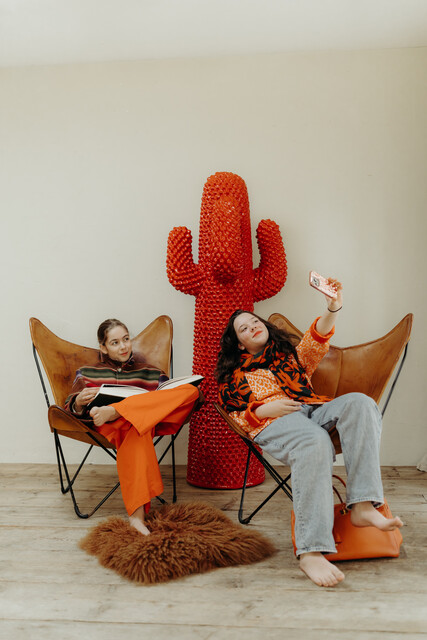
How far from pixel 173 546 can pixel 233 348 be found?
81 cm

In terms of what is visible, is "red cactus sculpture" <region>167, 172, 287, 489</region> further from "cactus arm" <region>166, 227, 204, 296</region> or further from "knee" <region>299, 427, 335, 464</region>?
"knee" <region>299, 427, 335, 464</region>

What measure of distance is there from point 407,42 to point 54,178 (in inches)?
78.0

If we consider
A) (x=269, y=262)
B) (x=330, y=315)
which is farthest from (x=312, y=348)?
(x=269, y=262)

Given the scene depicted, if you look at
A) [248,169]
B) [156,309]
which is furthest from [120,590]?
[248,169]

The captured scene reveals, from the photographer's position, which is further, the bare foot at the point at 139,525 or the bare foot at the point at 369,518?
the bare foot at the point at 139,525

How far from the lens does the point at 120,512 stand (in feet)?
7.68

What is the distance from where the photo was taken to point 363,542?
1811 millimetres

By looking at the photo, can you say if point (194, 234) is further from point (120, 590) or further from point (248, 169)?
point (120, 590)

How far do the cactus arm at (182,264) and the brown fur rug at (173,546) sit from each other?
1046 millimetres

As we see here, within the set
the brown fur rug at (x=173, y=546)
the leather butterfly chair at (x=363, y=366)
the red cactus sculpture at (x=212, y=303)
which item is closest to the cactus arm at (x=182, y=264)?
the red cactus sculpture at (x=212, y=303)

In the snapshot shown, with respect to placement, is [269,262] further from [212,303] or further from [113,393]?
[113,393]

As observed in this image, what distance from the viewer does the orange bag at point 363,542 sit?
1.81 metres

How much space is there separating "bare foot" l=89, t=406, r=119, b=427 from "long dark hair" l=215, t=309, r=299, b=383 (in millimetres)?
437

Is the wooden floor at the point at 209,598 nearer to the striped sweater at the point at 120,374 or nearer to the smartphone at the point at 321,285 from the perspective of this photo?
the striped sweater at the point at 120,374
